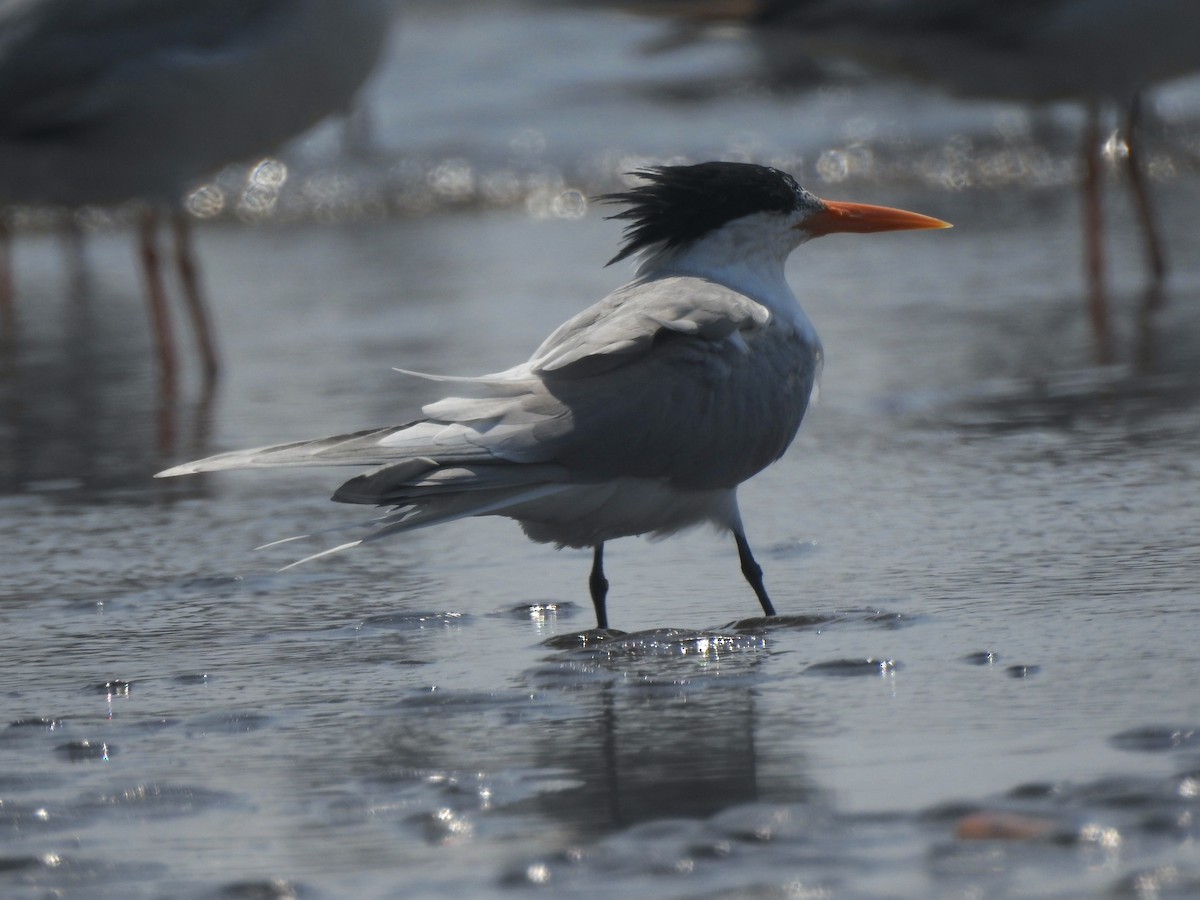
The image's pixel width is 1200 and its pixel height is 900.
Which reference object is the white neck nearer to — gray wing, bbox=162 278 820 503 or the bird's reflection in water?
gray wing, bbox=162 278 820 503

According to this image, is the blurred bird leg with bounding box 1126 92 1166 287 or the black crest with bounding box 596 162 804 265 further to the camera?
the blurred bird leg with bounding box 1126 92 1166 287

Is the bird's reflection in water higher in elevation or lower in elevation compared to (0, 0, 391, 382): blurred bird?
lower

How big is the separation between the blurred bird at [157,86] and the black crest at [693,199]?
293cm

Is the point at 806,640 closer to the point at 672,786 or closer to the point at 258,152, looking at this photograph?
the point at 672,786

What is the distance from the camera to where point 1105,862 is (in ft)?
7.09

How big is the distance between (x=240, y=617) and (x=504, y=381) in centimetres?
69

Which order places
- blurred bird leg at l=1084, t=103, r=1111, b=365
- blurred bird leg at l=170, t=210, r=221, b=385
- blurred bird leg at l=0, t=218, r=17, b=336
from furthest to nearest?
blurred bird leg at l=0, t=218, r=17, b=336
blurred bird leg at l=1084, t=103, r=1111, b=365
blurred bird leg at l=170, t=210, r=221, b=385

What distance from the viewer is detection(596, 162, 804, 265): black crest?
4.02 metres

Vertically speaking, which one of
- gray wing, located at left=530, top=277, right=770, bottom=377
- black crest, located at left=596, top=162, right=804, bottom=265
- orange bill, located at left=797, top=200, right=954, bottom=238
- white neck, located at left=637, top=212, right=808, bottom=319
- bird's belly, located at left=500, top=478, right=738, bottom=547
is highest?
black crest, located at left=596, top=162, right=804, bottom=265

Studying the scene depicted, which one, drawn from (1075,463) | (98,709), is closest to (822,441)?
(1075,463)

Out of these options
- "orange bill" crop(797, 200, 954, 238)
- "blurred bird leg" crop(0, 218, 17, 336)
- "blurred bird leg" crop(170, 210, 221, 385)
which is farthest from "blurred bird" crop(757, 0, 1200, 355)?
"blurred bird leg" crop(0, 218, 17, 336)

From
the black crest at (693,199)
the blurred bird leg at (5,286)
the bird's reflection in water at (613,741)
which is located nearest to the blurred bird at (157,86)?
the blurred bird leg at (5,286)

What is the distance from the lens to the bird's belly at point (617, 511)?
353 centimetres

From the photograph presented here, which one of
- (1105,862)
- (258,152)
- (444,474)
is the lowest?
(1105,862)
